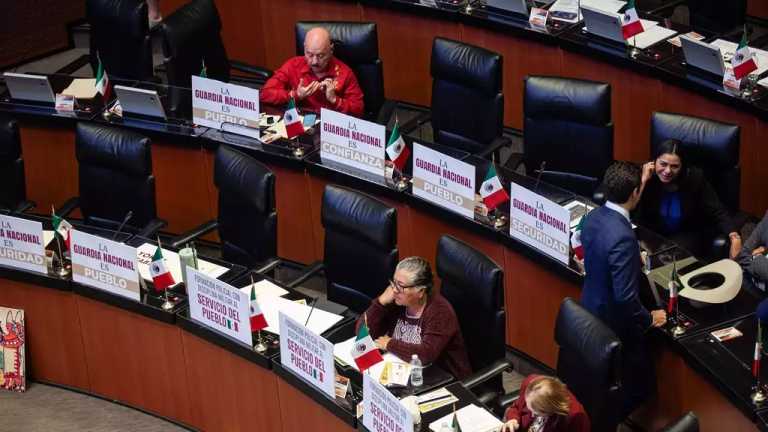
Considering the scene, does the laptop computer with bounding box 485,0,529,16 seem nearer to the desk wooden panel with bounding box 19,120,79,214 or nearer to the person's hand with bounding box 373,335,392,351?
the desk wooden panel with bounding box 19,120,79,214

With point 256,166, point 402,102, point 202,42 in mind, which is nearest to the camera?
point 256,166

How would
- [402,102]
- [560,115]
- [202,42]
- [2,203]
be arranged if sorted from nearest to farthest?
[560,115] → [2,203] → [202,42] → [402,102]

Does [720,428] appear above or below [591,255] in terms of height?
below

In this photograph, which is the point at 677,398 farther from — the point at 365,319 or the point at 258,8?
the point at 258,8

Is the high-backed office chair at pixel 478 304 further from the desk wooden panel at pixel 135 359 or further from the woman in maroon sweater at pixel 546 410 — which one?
the desk wooden panel at pixel 135 359

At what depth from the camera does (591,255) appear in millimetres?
4961

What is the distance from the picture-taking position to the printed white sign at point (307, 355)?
15.5 ft

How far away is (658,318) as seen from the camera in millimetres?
5016

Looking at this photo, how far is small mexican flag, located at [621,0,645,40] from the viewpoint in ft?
23.0

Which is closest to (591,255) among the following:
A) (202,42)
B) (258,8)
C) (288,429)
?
(288,429)

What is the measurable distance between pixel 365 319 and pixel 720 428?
5.02ft

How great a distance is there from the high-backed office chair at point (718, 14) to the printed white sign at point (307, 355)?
398cm

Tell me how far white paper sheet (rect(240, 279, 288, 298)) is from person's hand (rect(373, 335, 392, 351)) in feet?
1.79

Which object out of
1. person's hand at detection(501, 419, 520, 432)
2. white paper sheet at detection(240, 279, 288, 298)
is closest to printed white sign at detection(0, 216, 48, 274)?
white paper sheet at detection(240, 279, 288, 298)
